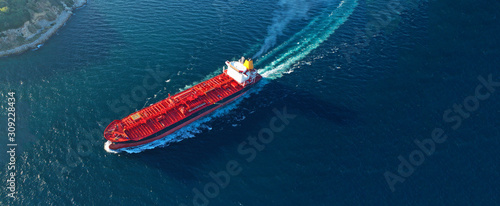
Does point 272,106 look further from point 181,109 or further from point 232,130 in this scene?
point 181,109

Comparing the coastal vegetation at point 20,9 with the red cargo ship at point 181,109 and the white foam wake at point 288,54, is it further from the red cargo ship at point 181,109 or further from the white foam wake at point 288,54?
the white foam wake at point 288,54

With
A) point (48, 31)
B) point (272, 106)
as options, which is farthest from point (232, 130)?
point (48, 31)

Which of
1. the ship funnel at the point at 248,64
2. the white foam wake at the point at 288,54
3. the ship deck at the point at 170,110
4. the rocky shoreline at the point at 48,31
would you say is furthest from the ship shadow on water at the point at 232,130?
the rocky shoreline at the point at 48,31

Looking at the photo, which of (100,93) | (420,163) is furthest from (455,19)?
(100,93)

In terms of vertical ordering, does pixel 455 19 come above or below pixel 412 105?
above

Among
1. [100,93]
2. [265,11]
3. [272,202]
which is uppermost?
[265,11]

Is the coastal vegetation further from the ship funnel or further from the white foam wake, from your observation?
the ship funnel

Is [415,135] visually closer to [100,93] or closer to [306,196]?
[306,196]
